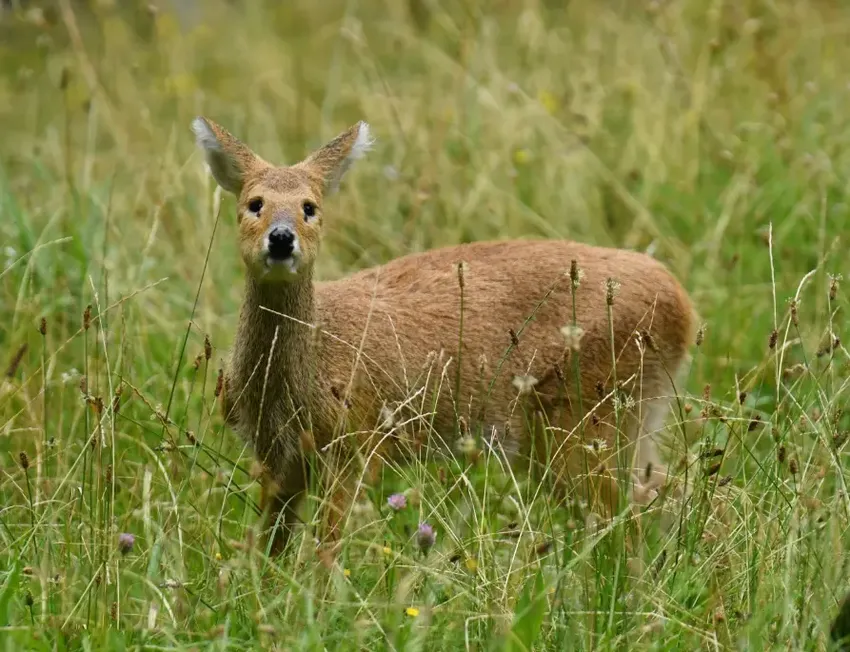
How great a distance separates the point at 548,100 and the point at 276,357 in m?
4.03

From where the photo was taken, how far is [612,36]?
33.5ft

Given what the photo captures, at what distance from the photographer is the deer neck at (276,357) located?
4.79m

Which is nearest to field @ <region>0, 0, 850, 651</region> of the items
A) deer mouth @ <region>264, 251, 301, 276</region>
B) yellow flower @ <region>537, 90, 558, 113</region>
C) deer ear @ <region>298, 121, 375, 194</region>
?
yellow flower @ <region>537, 90, 558, 113</region>

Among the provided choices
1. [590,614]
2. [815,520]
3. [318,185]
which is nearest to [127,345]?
[318,185]

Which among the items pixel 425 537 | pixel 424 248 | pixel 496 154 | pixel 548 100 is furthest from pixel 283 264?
pixel 548 100

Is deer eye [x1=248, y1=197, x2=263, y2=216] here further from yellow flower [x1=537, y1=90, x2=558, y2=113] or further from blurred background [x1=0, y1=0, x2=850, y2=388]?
yellow flower [x1=537, y1=90, x2=558, y2=113]

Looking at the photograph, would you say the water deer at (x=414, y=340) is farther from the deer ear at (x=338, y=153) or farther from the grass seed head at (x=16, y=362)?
the grass seed head at (x=16, y=362)

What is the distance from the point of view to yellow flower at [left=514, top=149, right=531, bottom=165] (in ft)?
24.8

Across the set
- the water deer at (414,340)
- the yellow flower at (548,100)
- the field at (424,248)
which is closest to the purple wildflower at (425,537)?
the field at (424,248)

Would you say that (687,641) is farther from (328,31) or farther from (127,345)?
(328,31)

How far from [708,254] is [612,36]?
3.87 m

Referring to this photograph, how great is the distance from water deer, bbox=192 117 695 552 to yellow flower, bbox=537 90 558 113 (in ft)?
9.96

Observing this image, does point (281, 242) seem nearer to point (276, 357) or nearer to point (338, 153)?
point (276, 357)

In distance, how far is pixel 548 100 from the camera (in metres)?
8.33
